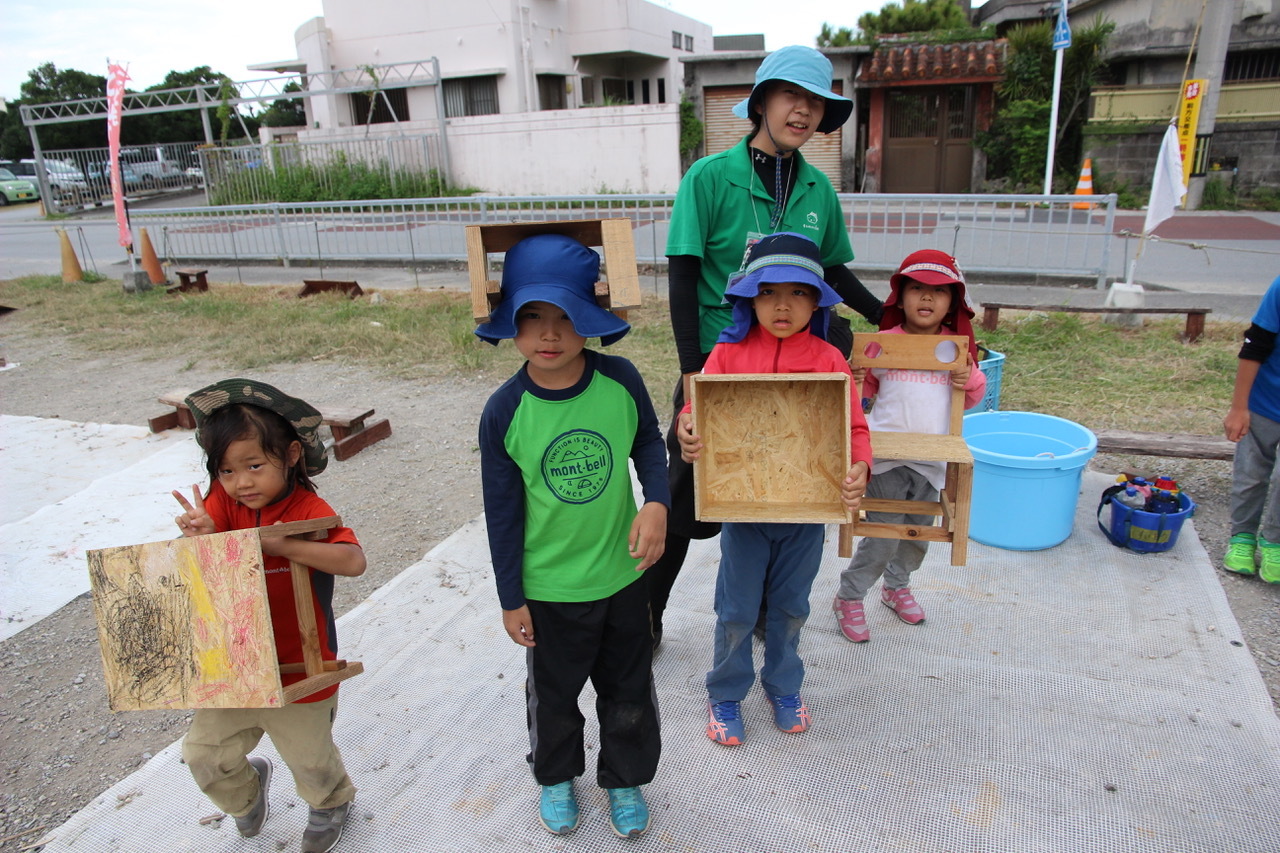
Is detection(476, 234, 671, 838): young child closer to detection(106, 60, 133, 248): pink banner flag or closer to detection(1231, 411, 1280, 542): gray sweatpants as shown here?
detection(1231, 411, 1280, 542): gray sweatpants

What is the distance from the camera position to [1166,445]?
14.0ft

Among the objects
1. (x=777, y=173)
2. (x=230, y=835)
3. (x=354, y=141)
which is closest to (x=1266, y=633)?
(x=777, y=173)

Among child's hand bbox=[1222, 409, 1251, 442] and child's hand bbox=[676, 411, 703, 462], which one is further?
child's hand bbox=[1222, 409, 1251, 442]

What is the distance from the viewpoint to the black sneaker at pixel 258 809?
2.21 meters

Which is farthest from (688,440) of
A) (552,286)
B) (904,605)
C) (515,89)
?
(515,89)

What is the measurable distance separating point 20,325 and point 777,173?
446 inches

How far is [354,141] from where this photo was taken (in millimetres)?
20172

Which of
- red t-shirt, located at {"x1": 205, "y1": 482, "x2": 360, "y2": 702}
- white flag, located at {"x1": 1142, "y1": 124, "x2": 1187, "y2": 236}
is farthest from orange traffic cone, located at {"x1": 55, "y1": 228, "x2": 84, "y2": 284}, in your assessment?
white flag, located at {"x1": 1142, "y1": 124, "x2": 1187, "y2": 236}

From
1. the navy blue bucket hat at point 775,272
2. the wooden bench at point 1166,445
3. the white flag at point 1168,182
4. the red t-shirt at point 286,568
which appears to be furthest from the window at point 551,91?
the red t-shirt at point 286,568

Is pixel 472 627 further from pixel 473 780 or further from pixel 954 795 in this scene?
pixel 954 795

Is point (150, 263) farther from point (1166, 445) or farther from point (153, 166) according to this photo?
point (153, 166)

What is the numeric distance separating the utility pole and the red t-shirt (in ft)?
60.1

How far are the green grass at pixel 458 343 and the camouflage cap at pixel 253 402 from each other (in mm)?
3861

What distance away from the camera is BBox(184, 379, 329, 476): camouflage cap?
6.20 feet
